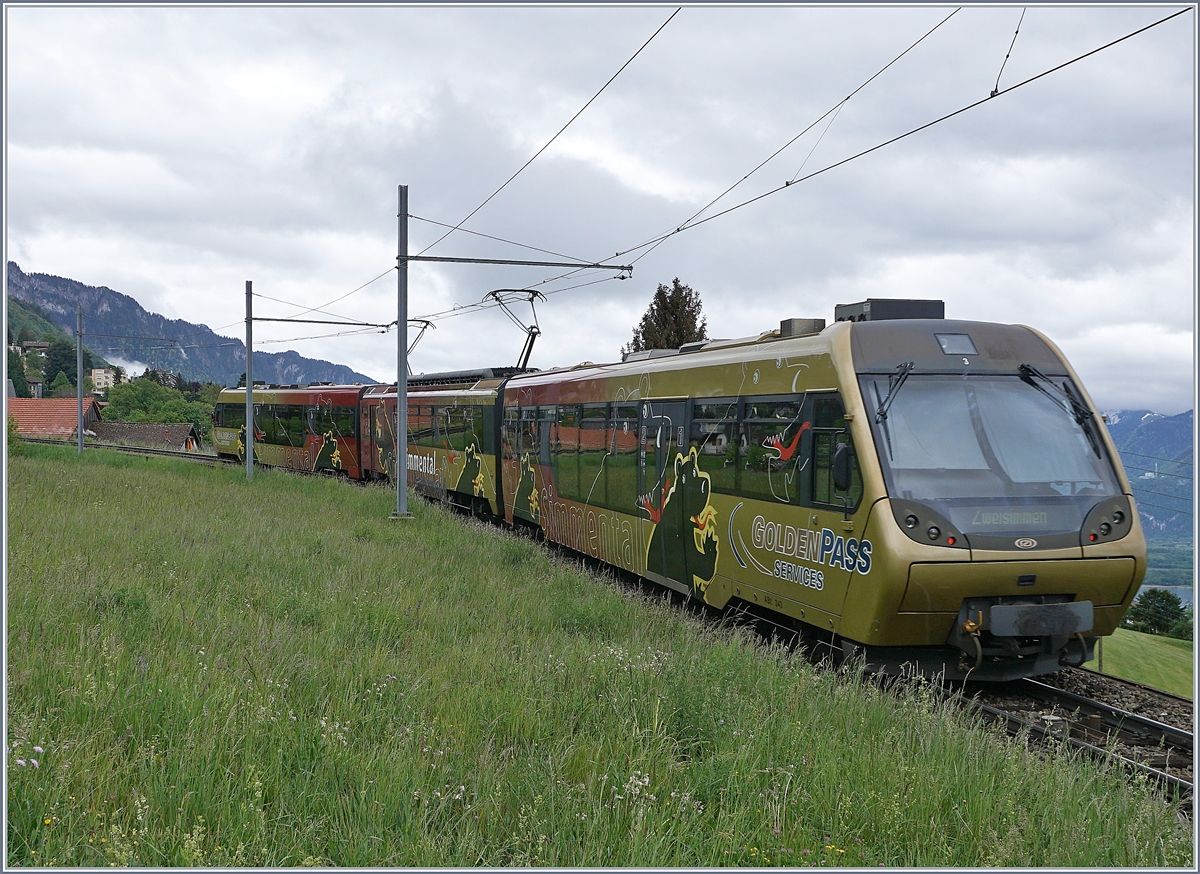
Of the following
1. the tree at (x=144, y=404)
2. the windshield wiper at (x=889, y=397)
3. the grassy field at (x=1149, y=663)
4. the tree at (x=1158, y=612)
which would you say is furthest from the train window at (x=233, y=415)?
the tree at (x=144, y=404)

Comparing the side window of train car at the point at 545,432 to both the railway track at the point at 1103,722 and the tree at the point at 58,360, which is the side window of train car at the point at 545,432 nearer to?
the railway track at the point at 1103,722

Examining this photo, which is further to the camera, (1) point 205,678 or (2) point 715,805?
(1) point 205,678

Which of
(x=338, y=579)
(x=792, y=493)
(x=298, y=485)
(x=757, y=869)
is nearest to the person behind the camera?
(x=757, y=869)

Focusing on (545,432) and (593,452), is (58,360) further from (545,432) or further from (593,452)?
(593,452)

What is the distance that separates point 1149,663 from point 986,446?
A: 39.3 feet

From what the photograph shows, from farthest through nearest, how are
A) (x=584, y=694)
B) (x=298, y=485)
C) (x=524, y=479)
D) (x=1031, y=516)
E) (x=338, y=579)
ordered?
(x=298, y=485) < (x=524, y=479) < (x=338, y=579) < (x=1031, y=516) < (x=584, y=694)

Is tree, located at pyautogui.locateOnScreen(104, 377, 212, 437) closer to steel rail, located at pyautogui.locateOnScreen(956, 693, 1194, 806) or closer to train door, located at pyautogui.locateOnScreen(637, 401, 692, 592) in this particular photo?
train door, located at pyautogui.locateOnScreen(637, 401, 692, 592)

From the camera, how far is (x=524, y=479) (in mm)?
17922

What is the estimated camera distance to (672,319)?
46.3 metres

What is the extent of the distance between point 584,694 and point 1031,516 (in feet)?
12.7

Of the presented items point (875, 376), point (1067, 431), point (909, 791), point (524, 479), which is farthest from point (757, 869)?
point (524, 479)

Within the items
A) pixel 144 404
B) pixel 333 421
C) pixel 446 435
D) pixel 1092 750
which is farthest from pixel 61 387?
pixel 1092 750

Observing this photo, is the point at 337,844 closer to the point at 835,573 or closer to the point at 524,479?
the point at 835,573

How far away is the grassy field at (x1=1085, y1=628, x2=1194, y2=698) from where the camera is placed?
48.6ft
